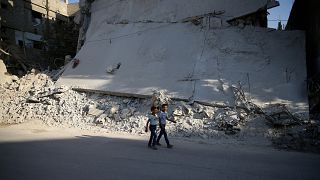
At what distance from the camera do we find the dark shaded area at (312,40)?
1141 centimetres

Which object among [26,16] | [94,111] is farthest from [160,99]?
[26,16]

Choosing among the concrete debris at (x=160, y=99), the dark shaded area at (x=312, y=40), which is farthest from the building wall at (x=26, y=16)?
the dark shaded area at (x=312, y=40)

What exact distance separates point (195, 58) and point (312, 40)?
4703mm

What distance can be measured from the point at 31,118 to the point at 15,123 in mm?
575

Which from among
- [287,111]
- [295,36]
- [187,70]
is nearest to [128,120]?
[187,70]

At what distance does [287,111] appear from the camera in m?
Result: 10.4

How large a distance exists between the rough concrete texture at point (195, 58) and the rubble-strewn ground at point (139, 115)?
467 millimetres

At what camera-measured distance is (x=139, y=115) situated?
11805 mm

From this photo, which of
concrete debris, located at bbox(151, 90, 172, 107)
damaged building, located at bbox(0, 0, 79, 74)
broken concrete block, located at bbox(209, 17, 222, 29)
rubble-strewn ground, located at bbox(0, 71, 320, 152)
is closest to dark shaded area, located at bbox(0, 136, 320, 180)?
rubble-strewn ground, located at bbox(0, 71, 320, 152)

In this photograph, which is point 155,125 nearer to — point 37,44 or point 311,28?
point 311,28

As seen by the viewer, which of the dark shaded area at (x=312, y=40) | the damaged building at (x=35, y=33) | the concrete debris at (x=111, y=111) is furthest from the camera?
the damaged building at (x=35, y=33)

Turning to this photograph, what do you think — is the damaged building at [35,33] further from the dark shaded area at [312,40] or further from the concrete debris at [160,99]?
the dark shaded area at [312,40]

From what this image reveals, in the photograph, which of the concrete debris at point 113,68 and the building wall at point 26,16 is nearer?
the concrete debris at point 113,68

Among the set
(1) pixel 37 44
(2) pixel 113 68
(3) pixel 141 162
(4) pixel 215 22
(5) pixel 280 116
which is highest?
(1) pixel 37 44
